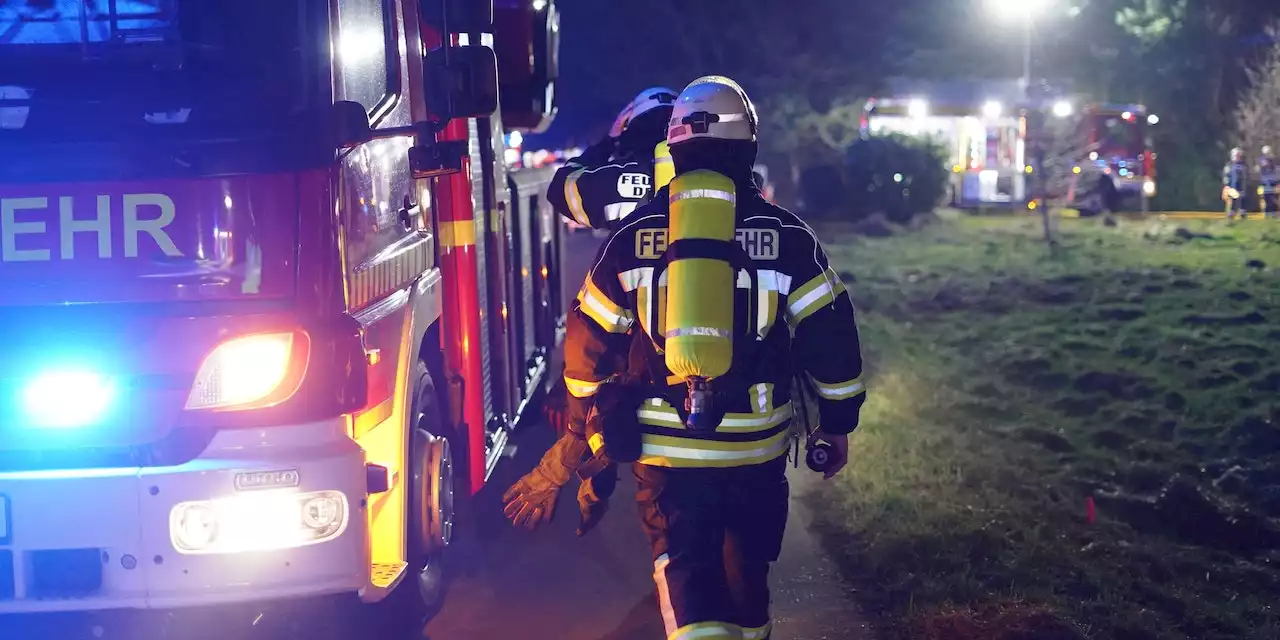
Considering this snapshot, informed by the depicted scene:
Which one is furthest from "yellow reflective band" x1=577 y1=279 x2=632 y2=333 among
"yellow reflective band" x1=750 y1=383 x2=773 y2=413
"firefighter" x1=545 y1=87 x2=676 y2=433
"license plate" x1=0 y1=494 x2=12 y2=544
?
"license plate" x1=0 y1=494 x2=12 y2=544

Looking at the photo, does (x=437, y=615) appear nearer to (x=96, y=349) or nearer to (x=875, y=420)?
(x=96, y=349)

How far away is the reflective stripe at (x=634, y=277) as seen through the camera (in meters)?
3.44

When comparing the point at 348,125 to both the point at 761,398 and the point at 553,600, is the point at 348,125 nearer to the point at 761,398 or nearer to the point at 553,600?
the point at 761,398

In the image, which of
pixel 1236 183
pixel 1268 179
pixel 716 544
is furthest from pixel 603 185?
pixel 1236 183

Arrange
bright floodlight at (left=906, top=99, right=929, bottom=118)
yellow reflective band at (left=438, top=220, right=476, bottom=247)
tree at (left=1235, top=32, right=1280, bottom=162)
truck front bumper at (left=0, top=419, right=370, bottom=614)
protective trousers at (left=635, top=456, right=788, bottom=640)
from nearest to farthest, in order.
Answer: protective trousers at (left=635, top=456, right=788, bottom=640), truck front bumper at (left=0, top=419, right=370, bottom=614), yellow reflective band at (left=438, top=220, right=476, bottom=247), tree at (left=1235, top=32, right=1280, bottom=162), bright floodlight at (left=906, top=99, right=929, bottom=118)

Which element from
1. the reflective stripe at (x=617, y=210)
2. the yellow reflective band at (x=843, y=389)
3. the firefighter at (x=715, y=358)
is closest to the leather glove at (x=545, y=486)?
the firefighter at (x=715, y=358)

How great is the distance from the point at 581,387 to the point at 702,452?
1.36 feet

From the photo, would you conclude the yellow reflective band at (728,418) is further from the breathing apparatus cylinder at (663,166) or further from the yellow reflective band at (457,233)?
the yellow reflective band at (457,233)

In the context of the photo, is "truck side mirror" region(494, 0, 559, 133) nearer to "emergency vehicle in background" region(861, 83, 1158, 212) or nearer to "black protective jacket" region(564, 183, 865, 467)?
"black protective jacket" region(564, 183, 865, 467)

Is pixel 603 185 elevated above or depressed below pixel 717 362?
above

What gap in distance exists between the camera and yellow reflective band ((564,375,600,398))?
3578 millimetres

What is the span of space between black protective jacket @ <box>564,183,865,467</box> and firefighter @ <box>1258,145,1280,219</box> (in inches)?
838

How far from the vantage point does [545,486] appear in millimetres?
A: 3756

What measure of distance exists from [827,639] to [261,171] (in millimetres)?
2559
